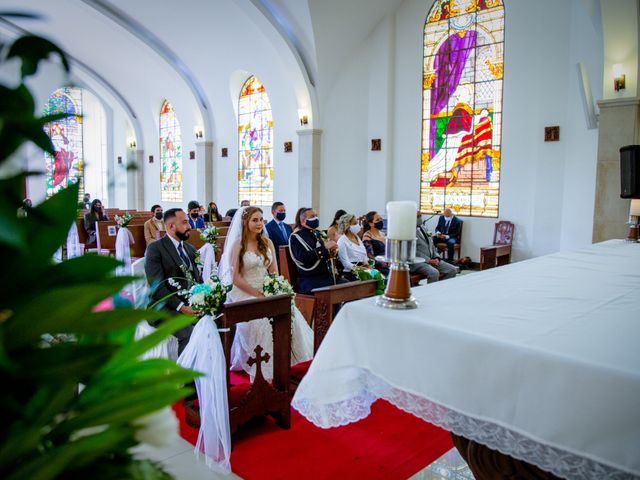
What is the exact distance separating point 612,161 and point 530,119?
2732 millimetres

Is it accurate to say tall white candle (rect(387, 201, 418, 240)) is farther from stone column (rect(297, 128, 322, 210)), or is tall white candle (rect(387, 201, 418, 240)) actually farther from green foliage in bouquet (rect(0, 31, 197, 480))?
stone column (rect(297, 128, 322, 210))

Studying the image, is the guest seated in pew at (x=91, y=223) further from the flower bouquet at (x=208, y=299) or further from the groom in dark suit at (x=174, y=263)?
the flower bouquet at (x=208, y=299)

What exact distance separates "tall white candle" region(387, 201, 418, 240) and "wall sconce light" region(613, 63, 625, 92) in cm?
698

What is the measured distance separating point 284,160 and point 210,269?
8.17 metres

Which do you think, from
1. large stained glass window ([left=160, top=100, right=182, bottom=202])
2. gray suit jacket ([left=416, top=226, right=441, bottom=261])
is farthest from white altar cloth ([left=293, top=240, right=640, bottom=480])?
large stained glass window ([left=160, top=100, right=182, bottom=202])

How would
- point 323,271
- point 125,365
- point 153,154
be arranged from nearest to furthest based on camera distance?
point 125,365
point 323,271
point 153,154

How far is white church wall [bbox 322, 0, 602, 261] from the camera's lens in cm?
913

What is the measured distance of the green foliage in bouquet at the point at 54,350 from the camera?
1.62 ft

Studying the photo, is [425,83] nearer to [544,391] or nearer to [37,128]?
[544,391]

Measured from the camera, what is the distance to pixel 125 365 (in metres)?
0.61

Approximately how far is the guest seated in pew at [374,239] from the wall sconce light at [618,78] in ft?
13.6

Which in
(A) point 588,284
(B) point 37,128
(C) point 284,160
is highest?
(C) point 284,160

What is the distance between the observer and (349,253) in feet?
19.9

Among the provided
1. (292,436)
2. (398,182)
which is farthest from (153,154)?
(292,436)
